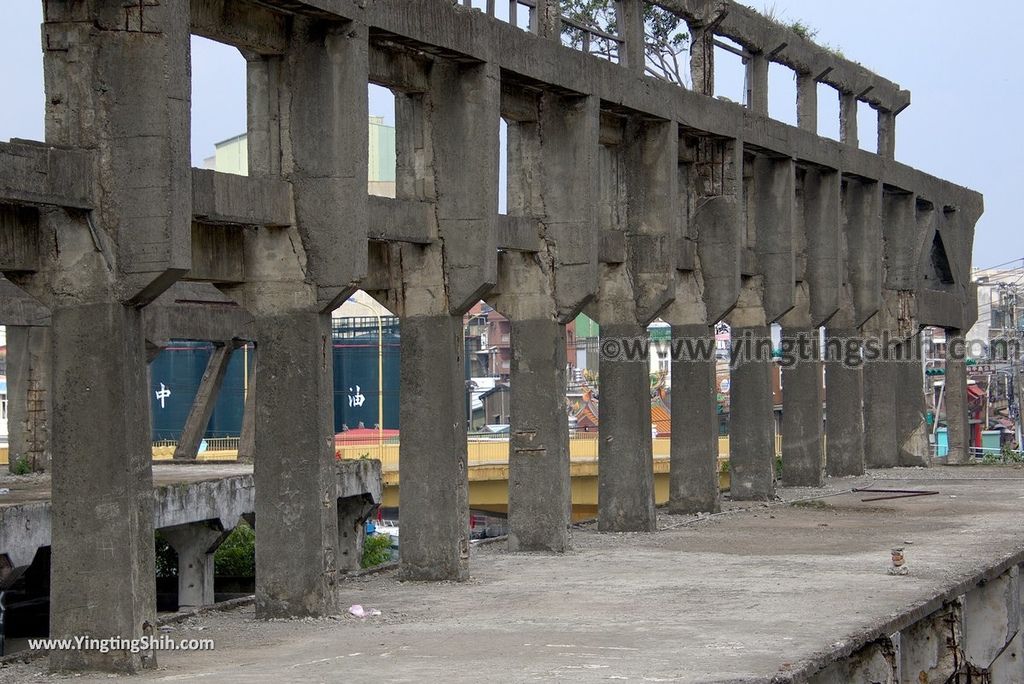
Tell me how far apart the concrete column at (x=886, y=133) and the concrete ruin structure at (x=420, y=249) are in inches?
87.5

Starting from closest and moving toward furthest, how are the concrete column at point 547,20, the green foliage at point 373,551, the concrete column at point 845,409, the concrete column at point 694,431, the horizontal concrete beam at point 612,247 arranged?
the concrete column at point 547,20 → the horizontal concrete beam at point 612,247 → the concrete column at point 694,431 → the green foliage at point 373,551 → the concrete column at point 845,409

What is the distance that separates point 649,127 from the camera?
21.5 meters

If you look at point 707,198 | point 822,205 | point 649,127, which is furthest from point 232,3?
point 822,205

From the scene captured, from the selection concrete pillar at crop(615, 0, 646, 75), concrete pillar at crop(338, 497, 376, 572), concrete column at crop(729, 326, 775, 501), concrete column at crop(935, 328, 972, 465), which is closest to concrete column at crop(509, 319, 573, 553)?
concrete pillar at crop(615, 0, 646, 75)

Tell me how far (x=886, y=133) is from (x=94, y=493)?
24.8m

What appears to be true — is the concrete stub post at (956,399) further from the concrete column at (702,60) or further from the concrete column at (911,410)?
the concrete column at (702,60)

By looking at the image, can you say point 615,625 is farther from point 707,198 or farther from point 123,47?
point 707,198

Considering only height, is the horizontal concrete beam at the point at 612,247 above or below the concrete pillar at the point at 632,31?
below

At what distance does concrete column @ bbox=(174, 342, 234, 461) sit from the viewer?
2837 centimetres

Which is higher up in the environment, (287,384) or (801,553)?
(287,384)

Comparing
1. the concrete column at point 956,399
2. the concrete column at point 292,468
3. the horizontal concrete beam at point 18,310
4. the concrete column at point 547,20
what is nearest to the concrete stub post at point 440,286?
the concrete column at point 547,20

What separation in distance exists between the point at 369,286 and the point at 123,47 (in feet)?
17.3

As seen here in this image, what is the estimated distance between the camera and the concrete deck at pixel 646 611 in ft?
36.0

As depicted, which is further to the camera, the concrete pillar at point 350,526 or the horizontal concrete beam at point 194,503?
the concrete pillar at point 350,526
